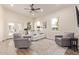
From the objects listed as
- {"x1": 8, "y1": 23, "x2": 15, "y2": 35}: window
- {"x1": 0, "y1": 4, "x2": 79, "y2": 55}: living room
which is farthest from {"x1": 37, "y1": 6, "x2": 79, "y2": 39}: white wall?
{"x1": 8, "y1": 23, "x2": 15, "y2": 35}: window

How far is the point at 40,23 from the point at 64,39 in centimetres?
63

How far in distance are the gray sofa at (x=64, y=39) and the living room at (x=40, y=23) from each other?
2.6 inches

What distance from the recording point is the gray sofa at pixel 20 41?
250 cm

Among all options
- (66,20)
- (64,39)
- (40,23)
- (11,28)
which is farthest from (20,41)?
(66,20)

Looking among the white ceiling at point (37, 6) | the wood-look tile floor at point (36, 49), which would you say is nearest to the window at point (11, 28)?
the wood-look tile floor at point (36, 49)

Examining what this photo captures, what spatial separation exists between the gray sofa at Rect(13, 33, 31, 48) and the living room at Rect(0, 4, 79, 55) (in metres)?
0.08

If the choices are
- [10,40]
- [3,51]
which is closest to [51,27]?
[10,40]

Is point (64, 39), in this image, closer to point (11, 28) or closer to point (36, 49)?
point (36, 49)

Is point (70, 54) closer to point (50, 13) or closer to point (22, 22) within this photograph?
point (50, 13)

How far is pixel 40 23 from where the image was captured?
263 centimetres

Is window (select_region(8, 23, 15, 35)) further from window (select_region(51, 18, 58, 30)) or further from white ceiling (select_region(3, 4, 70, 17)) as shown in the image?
window (select_region(51, 18, 58, 30))

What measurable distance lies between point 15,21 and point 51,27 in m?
0.79

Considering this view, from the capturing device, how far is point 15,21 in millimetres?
2557

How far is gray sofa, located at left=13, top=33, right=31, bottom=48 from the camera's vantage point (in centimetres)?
250
